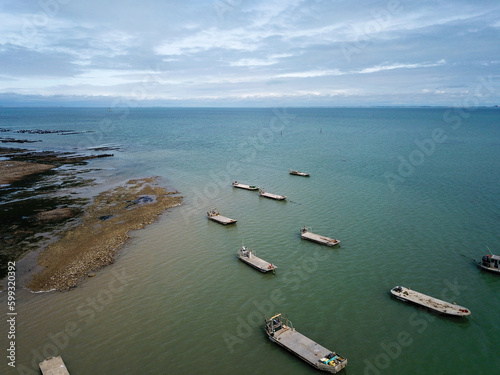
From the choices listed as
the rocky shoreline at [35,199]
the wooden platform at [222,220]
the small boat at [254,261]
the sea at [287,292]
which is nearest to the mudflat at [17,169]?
the rocky shoreline at [35,199]

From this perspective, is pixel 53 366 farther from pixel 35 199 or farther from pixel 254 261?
pixel 35 199

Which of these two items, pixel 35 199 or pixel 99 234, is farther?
pixel 35 199

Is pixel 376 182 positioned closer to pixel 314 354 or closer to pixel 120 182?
pixel 314 354

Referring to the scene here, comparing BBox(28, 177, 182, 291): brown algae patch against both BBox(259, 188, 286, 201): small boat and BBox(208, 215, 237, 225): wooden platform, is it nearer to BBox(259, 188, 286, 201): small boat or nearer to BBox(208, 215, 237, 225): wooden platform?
BBox(208, 215, 237, 225): wooden platform

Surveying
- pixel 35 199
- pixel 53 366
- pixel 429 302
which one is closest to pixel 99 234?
pixel 53 366

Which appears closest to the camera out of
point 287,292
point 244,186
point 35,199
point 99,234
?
point 287,292

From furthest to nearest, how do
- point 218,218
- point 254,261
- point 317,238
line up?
point 218,218
point 317,238
point 254,261

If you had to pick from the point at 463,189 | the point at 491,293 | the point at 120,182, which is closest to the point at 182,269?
the point at 491,293
